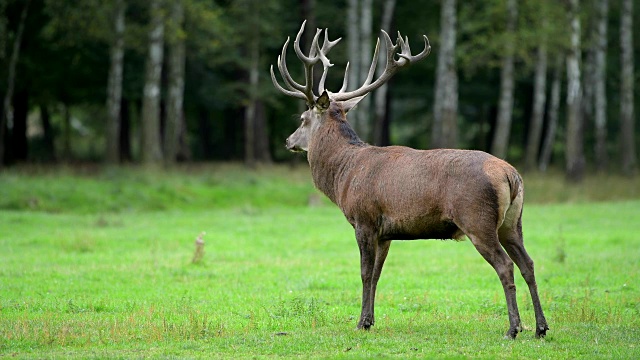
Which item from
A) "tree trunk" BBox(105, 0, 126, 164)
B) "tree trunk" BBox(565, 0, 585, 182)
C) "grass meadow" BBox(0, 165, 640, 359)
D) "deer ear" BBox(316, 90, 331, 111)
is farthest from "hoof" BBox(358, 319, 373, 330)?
"tree trunk" BBox(565, 0, 585, 182)

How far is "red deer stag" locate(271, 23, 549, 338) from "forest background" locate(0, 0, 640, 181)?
19.1m

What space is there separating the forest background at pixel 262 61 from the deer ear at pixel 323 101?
1859 centimetres

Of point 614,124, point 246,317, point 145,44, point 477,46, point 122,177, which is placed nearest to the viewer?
point 246,317

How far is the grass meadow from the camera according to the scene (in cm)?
916

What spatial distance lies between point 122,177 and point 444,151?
1892cm

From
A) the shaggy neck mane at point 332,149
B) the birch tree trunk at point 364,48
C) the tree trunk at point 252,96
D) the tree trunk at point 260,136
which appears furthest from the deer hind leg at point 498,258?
the tree trunk at point 260,136

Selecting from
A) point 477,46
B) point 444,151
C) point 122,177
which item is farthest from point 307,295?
point 477,46

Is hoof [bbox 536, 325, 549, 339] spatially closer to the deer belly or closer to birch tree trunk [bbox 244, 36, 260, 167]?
the deer belly

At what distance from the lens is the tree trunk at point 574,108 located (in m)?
32.3

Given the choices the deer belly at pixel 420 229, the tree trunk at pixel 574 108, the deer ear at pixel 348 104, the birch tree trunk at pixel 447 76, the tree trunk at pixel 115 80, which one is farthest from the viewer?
the birch tree trunk at pixel 447 76

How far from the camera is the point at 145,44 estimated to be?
3156 centimetres

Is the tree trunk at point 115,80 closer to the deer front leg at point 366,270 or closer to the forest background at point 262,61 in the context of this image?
A: the forest background at point 262,61

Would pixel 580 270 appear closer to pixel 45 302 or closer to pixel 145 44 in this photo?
pixel 45 302

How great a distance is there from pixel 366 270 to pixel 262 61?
29.8 m
